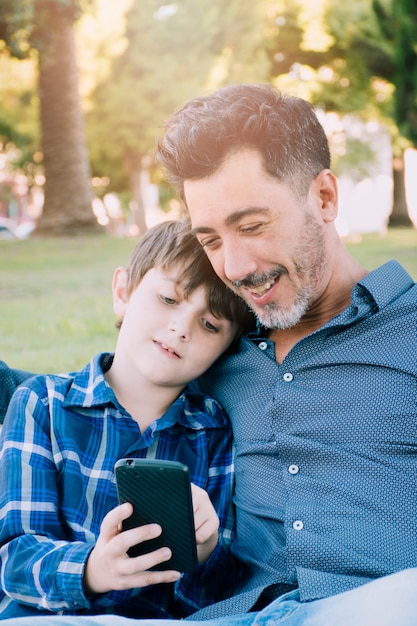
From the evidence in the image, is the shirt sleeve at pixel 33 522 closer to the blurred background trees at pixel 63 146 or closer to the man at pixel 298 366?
the man at pixel 298 366

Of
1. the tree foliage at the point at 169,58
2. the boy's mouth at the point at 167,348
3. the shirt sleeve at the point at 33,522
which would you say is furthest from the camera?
the tree foliage at the point at 169,58

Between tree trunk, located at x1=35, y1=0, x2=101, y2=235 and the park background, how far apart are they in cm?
2

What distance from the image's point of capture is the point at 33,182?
25422mm

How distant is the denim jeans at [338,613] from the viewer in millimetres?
1665

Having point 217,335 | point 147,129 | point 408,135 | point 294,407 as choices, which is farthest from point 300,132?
point 147,129

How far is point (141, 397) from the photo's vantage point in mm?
2506

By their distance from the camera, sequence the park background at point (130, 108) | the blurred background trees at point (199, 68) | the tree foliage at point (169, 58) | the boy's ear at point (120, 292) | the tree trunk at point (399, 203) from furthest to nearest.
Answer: the tree trunk at point (399, 203)
the tree foliage at point (169, 58)
the blurred background trees at point (199, 68)
the park background at point (130, 108)
the boy's ear at point (120, 292)

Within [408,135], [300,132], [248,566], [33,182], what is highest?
[300,132]

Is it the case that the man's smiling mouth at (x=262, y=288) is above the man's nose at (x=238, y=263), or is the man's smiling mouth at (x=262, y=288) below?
below

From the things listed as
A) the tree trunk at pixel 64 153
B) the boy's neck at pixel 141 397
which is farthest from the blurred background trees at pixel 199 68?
the boy's neck at pixel 141 397

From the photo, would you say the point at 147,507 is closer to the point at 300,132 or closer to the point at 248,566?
the point at 248,566

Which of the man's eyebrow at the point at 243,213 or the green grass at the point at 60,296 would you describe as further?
the green grass at the point at 60,296

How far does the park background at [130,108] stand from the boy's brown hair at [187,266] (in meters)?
1.53

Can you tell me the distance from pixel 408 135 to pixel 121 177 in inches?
558
